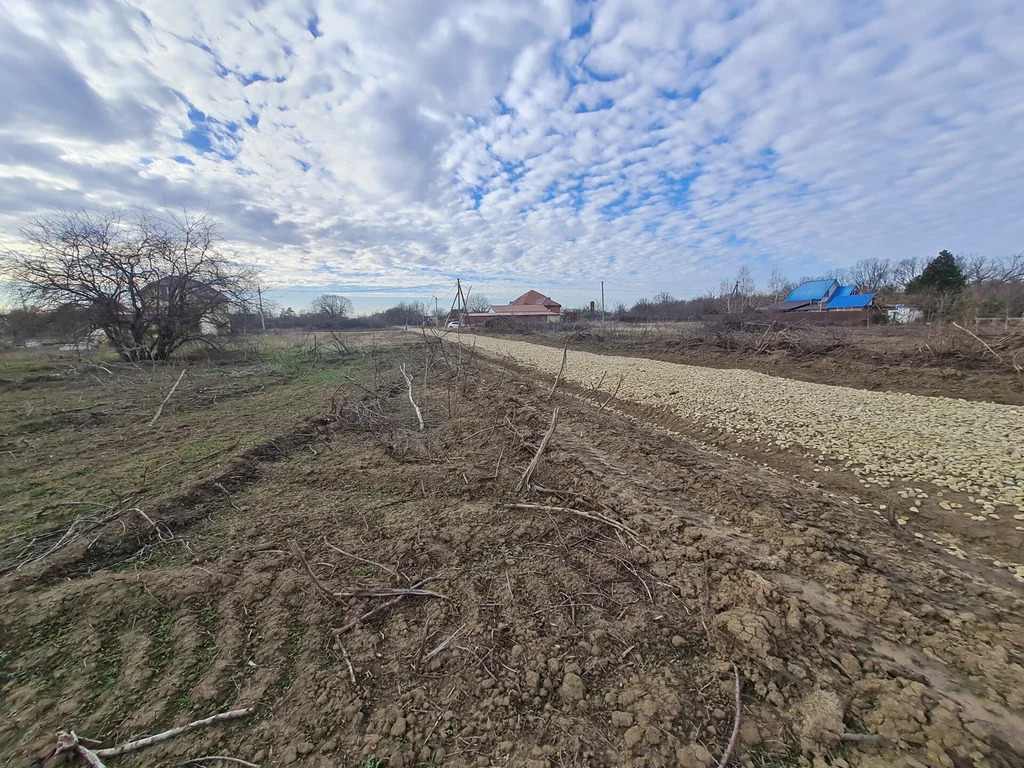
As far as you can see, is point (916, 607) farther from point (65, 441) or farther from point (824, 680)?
point (65, 441)

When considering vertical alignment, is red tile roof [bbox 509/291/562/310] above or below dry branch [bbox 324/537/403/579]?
above

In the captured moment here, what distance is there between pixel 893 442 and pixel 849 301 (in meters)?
46.7

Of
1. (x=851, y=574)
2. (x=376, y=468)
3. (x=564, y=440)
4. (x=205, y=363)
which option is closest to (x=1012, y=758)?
(x=851, y=574)

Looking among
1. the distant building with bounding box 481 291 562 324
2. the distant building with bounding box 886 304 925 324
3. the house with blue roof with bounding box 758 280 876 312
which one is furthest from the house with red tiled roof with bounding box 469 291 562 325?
the distant building with bounding box 886 304 925 324

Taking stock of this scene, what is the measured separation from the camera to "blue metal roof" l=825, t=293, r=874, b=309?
38.9m

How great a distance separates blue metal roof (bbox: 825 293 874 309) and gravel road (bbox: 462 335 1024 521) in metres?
39.5

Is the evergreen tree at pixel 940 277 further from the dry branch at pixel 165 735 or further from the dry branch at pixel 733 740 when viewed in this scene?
the dry branch at pixel 165 735

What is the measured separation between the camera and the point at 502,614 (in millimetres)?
2711

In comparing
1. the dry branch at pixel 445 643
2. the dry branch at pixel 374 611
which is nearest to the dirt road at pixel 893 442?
the dry branch at pixel 445 643

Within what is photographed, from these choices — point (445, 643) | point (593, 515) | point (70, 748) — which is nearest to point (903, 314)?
point (593, 515)

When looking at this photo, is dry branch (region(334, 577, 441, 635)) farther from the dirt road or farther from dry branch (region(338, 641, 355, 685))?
the dirt road

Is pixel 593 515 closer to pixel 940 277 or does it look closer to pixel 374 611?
pixel 374 611

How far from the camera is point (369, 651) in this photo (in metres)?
2.41

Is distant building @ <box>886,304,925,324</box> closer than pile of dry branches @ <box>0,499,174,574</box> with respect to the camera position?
No
